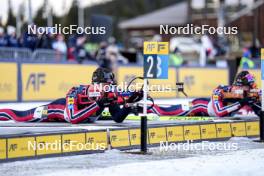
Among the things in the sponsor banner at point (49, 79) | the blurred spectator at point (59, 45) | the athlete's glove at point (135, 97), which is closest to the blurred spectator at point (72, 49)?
the blurred spectator at point (59, 45)

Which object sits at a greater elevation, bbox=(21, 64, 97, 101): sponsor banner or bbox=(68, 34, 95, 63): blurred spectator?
bbox=(68, 34, 95, 63): blurred spectator

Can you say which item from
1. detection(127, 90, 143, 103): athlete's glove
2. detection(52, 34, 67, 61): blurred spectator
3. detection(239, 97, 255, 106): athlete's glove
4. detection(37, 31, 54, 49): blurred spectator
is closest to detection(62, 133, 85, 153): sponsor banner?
detection(127, 90, 143, 103): athlete's glove

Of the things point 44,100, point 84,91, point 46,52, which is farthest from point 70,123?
point 46,52

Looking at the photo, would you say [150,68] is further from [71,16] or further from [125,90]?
[71,16]

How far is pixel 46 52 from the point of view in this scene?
2916 cm

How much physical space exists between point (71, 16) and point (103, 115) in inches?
2449

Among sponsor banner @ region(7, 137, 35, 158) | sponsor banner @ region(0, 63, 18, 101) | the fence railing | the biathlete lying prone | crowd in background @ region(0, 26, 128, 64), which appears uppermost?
crowd in background @ region(0, 26, 128, 64)

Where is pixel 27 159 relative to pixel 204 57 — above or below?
below

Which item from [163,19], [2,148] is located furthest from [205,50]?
[163,19]

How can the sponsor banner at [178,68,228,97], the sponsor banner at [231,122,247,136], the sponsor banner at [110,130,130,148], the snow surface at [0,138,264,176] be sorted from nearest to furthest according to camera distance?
the snow surface at [0,138,264,176] < the sponsor banner at [110,130,130,148] < the sponsor banner at [231,122,247,136] < the sponsor banner at [178,68,228,97]

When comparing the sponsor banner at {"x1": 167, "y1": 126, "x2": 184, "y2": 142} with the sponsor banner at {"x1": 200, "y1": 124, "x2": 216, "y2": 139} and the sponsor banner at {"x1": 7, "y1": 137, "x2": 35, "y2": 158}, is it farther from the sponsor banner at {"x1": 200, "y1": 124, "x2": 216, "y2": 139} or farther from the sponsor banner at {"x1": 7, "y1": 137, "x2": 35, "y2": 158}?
the sponsor banner at {"x1": 7, "y1": 137, "x2": 35, "y2": 158}

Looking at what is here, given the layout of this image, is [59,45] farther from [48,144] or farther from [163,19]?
[163,19]

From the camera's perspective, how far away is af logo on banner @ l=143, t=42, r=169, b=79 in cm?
1299

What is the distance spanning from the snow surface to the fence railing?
46.8ft
